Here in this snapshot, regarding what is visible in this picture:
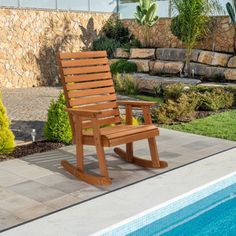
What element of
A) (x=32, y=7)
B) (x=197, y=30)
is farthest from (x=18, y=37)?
(x=197, y=30)

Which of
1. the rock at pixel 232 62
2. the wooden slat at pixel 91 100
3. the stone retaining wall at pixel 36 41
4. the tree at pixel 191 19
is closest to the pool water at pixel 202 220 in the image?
the wooden slat at pixel 91 100

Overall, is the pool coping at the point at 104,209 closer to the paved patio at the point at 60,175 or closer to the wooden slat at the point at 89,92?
the paved patio at the point at 60,175

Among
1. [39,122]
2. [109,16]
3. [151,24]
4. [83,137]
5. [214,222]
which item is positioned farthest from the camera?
[109,16]

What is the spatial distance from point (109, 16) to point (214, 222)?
546 inches

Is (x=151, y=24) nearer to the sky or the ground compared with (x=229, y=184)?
nearer to the sky

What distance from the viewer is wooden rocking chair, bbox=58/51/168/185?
4.52m

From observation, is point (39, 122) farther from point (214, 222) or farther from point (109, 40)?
point (109, 40)

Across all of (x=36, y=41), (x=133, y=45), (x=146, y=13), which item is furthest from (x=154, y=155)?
(x=133, y=45)

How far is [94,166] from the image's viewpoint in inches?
207

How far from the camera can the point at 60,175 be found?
490cm

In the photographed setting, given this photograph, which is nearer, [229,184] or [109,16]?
[229,184]

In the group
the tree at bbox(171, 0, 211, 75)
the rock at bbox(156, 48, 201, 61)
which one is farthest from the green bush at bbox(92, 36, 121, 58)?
the tree at bbox(171, 0, 211, 75)

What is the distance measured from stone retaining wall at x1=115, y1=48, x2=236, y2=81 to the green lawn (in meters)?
4.65

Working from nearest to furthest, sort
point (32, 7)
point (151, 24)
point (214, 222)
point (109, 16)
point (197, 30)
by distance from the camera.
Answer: point (214, 222) < point (197, 30) < point (32, 7) < point (151, 24) < point (109, 16)
